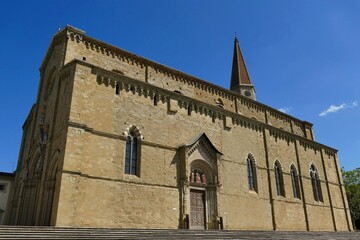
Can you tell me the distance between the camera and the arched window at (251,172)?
21203mm

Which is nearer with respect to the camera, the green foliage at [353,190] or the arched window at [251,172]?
the arched window at [251,172]

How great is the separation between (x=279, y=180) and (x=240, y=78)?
14.8 metres

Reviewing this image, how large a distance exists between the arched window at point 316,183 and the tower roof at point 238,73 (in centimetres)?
1207

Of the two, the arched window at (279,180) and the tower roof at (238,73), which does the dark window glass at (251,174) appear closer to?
the arched window at (279,180)

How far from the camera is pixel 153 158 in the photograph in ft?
54.0

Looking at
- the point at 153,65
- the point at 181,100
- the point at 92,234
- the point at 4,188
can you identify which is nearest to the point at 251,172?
the point at 181,100

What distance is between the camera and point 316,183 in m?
26.9

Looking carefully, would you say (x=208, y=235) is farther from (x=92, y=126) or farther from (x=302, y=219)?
(x=302, y=219)

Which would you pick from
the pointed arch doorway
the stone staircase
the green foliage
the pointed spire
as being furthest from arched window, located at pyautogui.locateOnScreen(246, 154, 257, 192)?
the green foliage

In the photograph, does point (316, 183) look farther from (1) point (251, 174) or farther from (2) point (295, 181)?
(1) point (251, 174)

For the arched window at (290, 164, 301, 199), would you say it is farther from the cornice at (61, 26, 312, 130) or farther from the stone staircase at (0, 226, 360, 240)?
the stone staircase at (0, 226, 360, 240)

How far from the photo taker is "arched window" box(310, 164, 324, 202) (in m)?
26.3

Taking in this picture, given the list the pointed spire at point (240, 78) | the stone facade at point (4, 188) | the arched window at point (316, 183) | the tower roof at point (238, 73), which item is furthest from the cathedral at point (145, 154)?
the tower roof at point (238, 73)

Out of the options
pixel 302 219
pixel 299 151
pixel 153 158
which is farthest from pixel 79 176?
pixel 299 151
